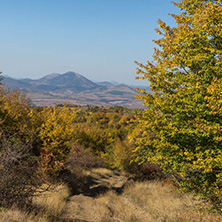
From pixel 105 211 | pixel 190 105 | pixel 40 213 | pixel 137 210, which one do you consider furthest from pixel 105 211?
pixel 190 105

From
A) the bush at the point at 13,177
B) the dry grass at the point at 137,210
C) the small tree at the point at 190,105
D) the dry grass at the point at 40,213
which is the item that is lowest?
the dry grass at the point at 137,210

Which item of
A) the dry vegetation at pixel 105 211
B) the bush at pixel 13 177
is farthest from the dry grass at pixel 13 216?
the bush at pixel 13 177

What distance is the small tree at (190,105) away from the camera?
6.96 meters

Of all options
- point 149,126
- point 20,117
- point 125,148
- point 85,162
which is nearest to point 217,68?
point 149,126

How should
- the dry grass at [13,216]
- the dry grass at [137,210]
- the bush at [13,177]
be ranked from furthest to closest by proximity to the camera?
the dry grass at [137,210], the bush at [13,177], the dry grass at [13,216]

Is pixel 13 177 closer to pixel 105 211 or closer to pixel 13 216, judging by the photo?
pixel 13 216

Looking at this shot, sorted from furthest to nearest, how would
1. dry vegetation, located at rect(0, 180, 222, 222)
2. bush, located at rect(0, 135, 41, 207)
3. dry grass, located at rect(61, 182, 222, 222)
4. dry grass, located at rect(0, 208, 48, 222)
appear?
dry grass, located at rect(61, 182, 222, 222), dry vegetation, located at rect(0, 180, 222, 222), bush, located at rect(0, 135, 41, 207), dry grass, located at rect(0, 208, 48, 222)

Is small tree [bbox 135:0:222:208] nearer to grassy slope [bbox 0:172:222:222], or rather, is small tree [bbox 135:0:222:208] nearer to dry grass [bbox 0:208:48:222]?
grassy slope [bbox 0:172:222:222]

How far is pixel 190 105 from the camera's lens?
707 centimetres

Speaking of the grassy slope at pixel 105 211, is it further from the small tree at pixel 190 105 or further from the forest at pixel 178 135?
the small tree at pixel 190 105

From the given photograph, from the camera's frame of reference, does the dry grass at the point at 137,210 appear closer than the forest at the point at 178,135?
No

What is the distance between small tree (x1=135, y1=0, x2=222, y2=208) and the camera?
696 cm

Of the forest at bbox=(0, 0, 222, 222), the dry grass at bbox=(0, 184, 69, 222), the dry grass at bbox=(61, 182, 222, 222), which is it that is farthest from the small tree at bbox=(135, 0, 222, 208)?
the dry grass at bbox=(0, 184, 69, 222)

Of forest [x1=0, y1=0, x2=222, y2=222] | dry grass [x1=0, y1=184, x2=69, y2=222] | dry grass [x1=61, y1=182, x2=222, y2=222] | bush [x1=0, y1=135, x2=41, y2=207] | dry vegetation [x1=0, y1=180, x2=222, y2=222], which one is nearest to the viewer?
dry grass [x1=0, y1=184, x2=69, y2=222]
